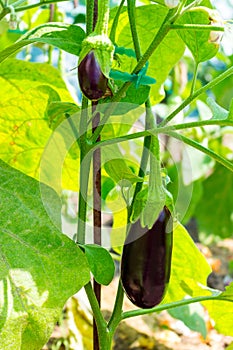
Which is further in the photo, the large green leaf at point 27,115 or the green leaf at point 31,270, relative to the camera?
the large green leaf at point 27,115

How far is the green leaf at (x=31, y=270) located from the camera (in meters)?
0.60

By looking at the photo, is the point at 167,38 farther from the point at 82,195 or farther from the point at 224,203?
the point at 224,203

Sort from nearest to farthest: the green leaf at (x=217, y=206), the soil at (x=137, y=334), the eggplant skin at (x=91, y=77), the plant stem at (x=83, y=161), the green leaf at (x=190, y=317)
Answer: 1. the eggplant skin at (x=91, y=77)
2. the plant stem at (x=83, y=161)
3. the green leaf at (x=190, y=317)
4. the soil at (x=137, y=334)
5. the green leaf at (x=217, y=206)

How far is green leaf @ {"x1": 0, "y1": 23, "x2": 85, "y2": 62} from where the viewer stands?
0.59 meters

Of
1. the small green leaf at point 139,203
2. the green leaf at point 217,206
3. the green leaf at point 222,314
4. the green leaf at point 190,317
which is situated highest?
the small green leaf at point 139,203

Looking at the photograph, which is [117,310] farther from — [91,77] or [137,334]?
[137,334]

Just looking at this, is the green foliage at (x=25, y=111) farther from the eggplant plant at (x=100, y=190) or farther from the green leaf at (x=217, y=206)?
the green leaf at (x=217, y=206)

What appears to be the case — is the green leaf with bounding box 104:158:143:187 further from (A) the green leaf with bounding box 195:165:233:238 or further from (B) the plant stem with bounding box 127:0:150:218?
(A) the green leaf with bounding box 195:165:233:238

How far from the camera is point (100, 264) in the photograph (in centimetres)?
65

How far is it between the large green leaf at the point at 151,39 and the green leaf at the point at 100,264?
23 cm

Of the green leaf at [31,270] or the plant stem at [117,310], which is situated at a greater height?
the green leaf at [31,270]

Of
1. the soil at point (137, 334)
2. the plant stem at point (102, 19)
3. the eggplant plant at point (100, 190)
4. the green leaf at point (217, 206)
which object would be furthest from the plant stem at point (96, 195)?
the green leaf at point (217, 206)

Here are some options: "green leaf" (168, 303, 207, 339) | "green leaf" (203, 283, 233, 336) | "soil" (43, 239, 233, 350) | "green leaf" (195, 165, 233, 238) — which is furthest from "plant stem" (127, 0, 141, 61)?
"green leaf" (195, 165, 233, 238)

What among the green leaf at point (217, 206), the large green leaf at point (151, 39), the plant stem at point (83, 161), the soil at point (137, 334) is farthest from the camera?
the green leaf at point (217, 206)
